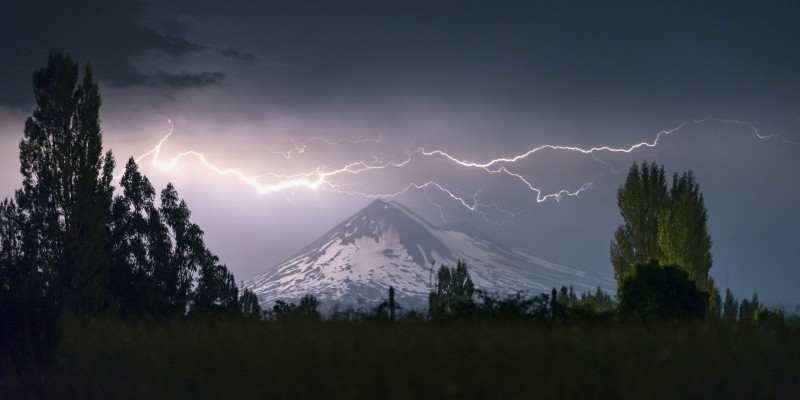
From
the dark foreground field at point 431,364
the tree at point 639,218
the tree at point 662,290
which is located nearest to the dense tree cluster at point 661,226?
the tree at point 639,218

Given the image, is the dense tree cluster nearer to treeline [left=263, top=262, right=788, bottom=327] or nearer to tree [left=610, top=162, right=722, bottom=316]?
tree [left=610, top=162, right=722, bottom=316]

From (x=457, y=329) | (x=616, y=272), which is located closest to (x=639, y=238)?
(x=616, y=272)

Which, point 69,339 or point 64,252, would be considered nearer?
point 69,339

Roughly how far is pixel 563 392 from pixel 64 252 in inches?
1252

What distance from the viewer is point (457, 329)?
8.66m

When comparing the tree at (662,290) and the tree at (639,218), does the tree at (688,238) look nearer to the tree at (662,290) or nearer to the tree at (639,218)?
the tree at (639,218)

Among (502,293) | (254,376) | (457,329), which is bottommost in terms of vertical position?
(254,376)

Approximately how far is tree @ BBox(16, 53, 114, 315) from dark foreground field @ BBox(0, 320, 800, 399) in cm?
2601

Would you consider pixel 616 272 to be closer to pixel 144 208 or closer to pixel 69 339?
pixel 144 208

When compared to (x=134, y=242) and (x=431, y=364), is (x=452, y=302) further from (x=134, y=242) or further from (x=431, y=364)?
(x=134, y=242)

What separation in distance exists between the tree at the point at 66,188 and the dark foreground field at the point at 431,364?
26.0 metres

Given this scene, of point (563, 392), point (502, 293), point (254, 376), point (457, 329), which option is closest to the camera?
point (563, 392)

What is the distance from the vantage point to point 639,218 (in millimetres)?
47469

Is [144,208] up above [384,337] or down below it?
above
